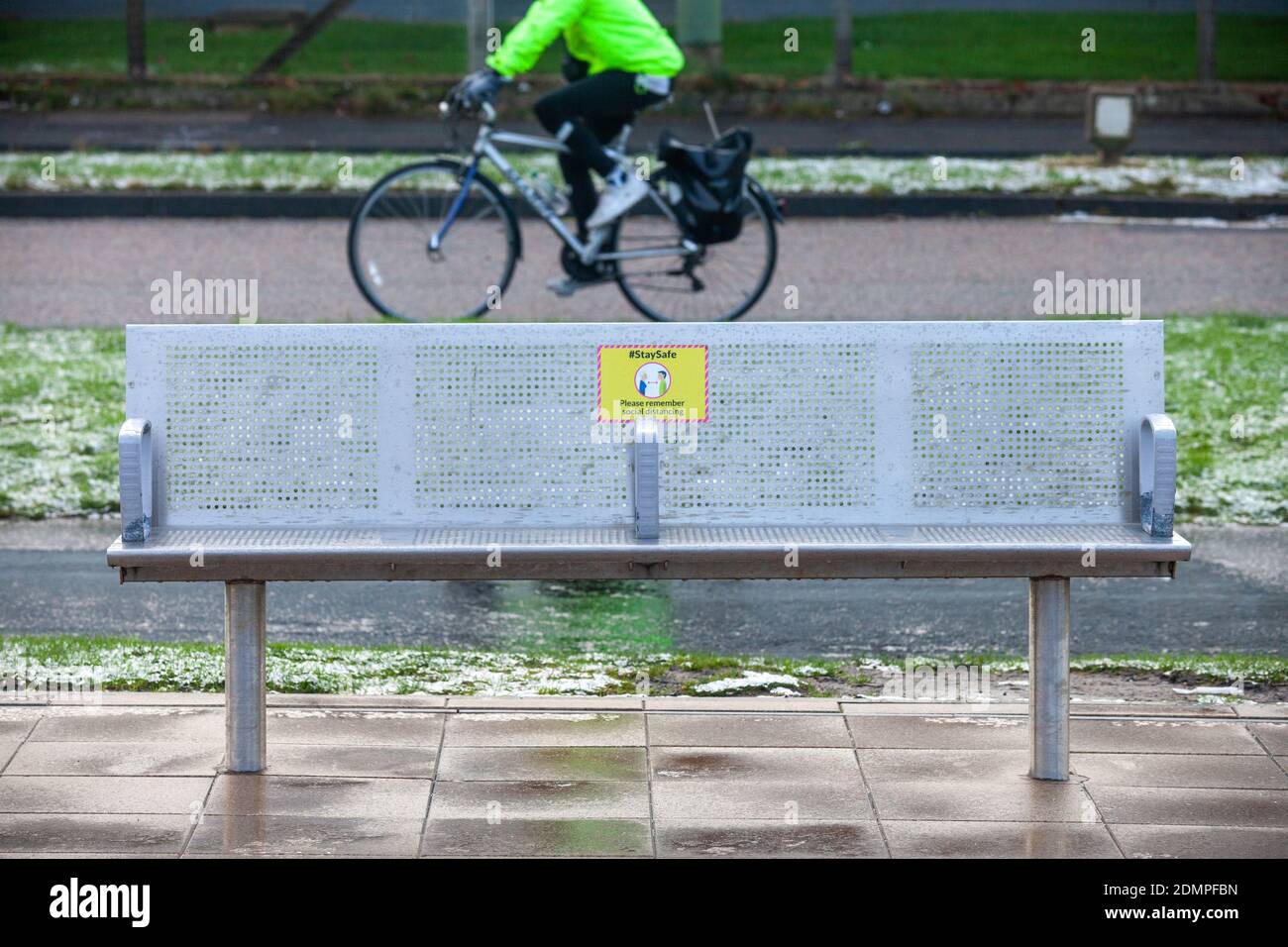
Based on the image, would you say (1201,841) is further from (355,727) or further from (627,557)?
(355,727)

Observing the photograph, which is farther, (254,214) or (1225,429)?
(254,214)

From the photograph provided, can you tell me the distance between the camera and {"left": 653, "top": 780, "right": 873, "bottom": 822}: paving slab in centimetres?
459

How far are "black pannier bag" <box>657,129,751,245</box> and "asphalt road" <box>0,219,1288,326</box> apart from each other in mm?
1141

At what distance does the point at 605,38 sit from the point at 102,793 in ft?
19.8

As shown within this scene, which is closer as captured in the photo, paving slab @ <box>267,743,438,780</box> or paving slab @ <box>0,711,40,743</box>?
paving slab @ <box>267,743,438,780</box>

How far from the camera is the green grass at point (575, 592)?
7.85 meters

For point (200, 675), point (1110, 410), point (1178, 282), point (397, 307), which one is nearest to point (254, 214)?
point (397, 307)

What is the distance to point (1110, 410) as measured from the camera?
4.97 m

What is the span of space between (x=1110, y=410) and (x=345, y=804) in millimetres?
2021

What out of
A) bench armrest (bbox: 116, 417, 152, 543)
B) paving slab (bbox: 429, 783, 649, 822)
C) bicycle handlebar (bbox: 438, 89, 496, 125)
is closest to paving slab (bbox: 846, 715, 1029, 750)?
paving slab (bbox: 429, 783, 649, 822)

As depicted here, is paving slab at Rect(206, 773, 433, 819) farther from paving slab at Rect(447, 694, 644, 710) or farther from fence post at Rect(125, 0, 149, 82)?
fence post at Rect(125, 0, 149, 82)

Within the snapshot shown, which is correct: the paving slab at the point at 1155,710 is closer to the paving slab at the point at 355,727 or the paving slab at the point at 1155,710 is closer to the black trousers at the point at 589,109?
the paving slab at the point at 355,727

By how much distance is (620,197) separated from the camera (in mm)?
10102

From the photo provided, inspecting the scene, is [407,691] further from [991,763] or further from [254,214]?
[254,214]
